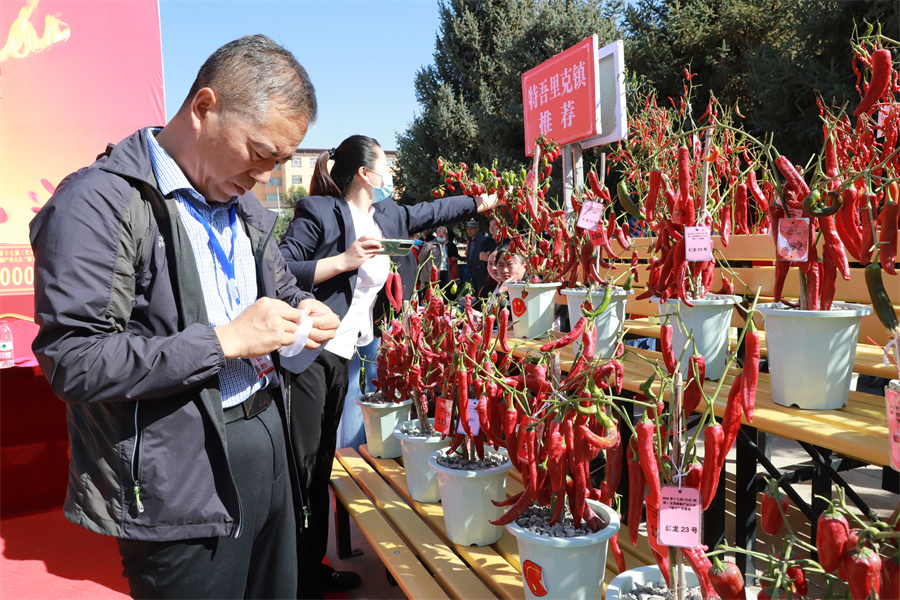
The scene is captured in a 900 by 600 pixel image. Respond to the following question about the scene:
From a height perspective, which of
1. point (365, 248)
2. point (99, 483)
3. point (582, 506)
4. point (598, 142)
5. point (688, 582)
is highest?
point (598, 142)

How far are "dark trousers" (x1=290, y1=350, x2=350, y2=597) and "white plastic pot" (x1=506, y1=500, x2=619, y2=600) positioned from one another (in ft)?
3.78

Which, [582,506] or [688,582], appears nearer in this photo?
[688,582]

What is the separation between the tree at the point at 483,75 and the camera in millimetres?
12875

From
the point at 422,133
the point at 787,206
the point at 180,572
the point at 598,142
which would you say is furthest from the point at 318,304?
the point at 422,133

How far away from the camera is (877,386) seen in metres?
4.21

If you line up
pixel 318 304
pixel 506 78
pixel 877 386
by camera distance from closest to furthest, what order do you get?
pixel 318 304 < pixel 877 386 < pixel 506 78

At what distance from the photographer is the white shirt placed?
2.63m

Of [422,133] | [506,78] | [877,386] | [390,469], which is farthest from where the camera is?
[422,133]

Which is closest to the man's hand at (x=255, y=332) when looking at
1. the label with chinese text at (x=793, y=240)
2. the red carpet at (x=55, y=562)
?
the label with chinese text at (x=793, y=240)

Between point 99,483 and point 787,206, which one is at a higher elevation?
point 787,206

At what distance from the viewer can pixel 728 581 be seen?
3.34 feet

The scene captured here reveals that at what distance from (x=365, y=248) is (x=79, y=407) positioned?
135 cm

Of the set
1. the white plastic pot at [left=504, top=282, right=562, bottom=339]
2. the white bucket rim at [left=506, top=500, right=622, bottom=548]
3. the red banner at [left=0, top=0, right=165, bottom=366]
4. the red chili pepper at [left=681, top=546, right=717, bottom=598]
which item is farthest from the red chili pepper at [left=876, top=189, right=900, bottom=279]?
the red banner at [left=0, top=0, right=165, bottom=366]

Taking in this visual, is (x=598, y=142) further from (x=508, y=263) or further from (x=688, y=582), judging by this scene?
(x=688, y=582)
